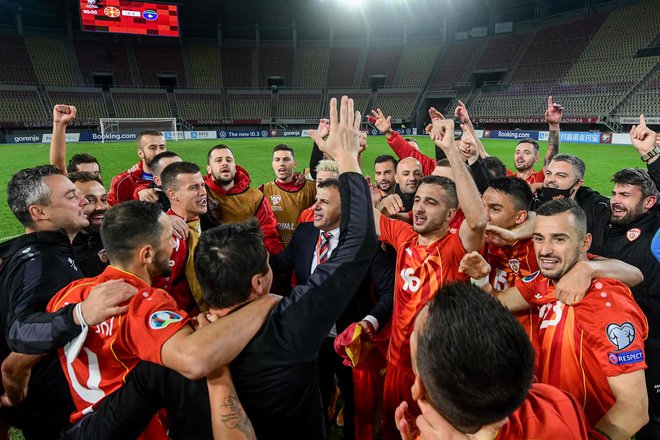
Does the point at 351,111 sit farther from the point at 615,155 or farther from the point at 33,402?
the point at 615,155

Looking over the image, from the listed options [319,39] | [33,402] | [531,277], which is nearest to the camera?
[33,402]

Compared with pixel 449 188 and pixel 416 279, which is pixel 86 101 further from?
pixel 416 279

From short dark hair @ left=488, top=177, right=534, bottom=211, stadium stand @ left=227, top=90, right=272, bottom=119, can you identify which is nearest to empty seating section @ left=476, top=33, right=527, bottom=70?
stadium stand @ left=227, top=90, right=272, bottom=119

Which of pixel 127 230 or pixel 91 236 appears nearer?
pixel 127 230

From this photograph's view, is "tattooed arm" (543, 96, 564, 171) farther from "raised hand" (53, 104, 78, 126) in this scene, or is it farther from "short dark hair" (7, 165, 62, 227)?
"raised hand" (53, 104, 78, 126)

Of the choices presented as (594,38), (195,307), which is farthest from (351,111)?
(594,38)

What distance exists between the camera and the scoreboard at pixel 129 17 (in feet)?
117

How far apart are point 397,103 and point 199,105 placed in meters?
21.4

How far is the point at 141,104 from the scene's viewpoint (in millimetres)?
39219

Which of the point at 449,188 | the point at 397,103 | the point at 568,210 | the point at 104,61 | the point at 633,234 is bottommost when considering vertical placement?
the point at 633,234

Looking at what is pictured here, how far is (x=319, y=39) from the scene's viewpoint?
158 feet

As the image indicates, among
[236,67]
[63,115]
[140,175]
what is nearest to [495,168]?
[140,175]

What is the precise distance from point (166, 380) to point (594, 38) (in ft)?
148

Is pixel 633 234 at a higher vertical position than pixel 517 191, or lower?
lower
